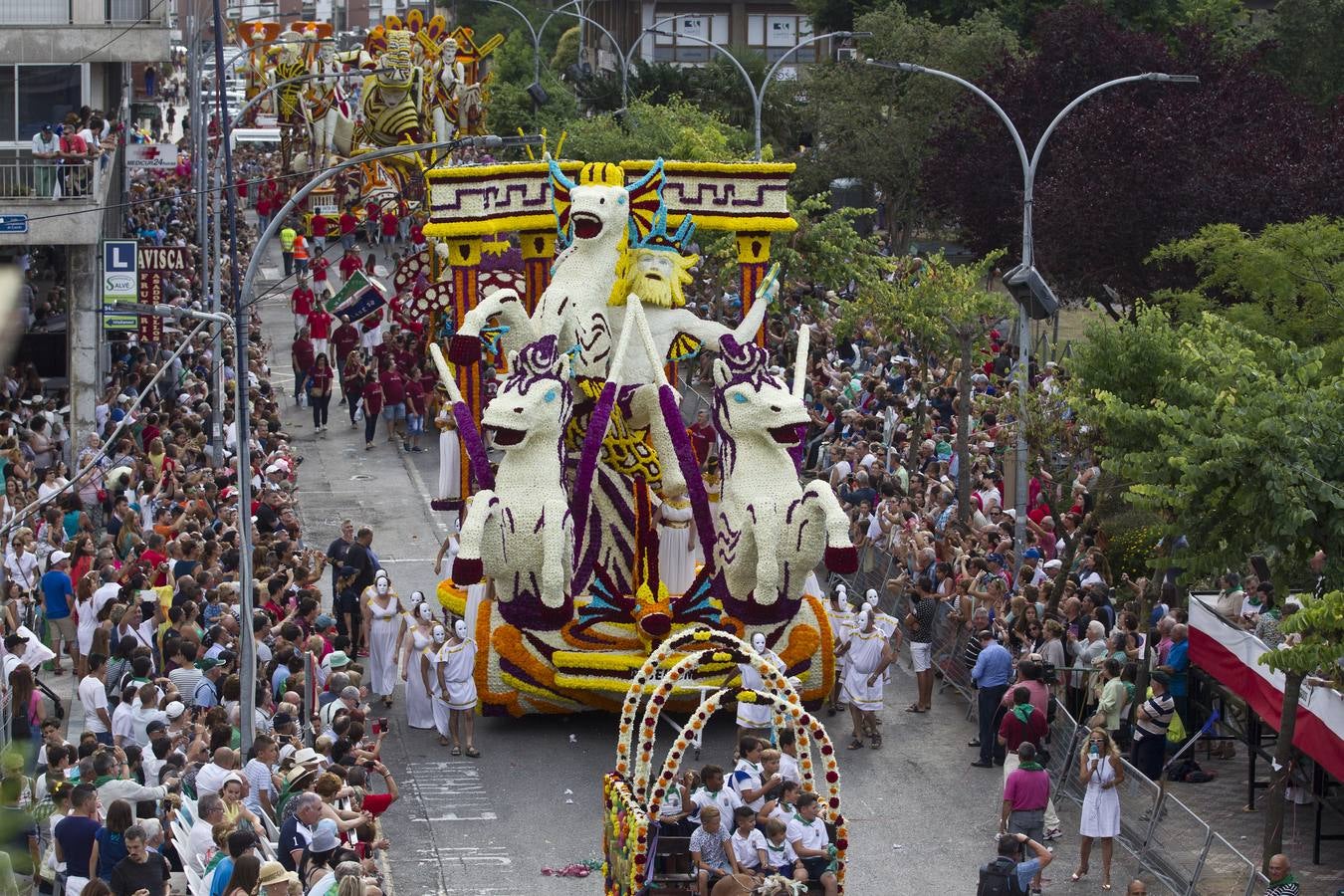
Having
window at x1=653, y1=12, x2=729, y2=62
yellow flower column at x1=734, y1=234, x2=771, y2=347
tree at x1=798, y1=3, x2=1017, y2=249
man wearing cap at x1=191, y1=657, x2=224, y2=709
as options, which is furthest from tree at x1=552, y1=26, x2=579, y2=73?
man wearing cap at x1=191, y1=657, x2=224, y2=709

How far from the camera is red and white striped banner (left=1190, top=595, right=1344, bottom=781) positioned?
50.0 feet

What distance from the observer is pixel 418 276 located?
31.8m

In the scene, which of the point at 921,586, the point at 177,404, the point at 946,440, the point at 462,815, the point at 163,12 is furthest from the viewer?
the point at 163,12

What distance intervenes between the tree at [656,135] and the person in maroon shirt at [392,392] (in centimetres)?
1092

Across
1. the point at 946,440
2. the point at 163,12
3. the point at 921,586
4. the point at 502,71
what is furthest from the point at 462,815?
the point at 502,71

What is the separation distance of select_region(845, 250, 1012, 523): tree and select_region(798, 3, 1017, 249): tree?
17.8 meters

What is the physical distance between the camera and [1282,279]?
24.4 metres

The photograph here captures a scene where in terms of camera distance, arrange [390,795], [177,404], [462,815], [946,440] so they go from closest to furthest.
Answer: [390,795]
[462,815]
[946,440]
[177,404]

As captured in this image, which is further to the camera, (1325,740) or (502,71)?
(502,71)

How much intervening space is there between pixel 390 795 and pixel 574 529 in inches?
170

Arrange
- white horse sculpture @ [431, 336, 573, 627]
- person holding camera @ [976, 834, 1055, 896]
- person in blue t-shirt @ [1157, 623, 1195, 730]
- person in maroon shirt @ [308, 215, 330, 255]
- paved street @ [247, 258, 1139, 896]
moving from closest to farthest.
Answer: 1. person holding camera @ [976, 834, 1055, 896]
2. paved street @ [247, 258, 1139, 896]
3. person in blue t-shirt @ [1157, 623, 1195, 730]
4. white horse sculpture @ [431, 336, 573, 627]
5. person in maroon shirt @ [308, 215, 330, 255]

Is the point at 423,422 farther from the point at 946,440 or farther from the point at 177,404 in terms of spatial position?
the point at 946,440

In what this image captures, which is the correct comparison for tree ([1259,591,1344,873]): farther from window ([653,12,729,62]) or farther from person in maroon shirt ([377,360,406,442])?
window ([653,12,729,62])

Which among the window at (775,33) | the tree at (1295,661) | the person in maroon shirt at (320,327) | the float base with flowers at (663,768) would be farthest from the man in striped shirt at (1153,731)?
the window at (775,33)
